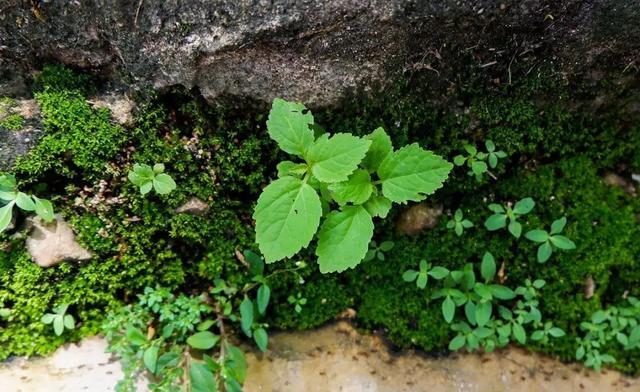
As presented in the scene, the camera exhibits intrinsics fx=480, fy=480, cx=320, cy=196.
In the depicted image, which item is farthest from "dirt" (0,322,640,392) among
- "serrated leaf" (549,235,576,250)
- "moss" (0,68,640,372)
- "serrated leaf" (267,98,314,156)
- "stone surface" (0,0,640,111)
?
"stone surface" (0,0,640,111)

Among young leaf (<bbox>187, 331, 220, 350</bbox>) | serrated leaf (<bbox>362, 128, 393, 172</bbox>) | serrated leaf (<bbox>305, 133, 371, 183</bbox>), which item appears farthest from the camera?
young leaf (<bbox>187, 331, 220, 350</bbox>)

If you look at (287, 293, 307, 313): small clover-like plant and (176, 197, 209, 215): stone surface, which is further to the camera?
(287, 293, 307, 313): small clover-like plant

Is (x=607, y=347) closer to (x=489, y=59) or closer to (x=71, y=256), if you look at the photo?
(x=489, y=59)

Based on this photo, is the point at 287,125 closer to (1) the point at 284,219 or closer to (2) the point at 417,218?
(1) the point at 284,219

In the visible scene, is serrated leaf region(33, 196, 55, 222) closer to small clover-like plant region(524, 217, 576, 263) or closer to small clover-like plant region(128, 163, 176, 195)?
small clover-like plant region(128, 163, 176, 195)

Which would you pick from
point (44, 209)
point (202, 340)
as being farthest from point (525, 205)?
point (44, 209)

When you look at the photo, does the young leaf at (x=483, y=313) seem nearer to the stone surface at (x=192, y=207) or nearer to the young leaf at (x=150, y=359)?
the stone surface at (x=192, y=207)
